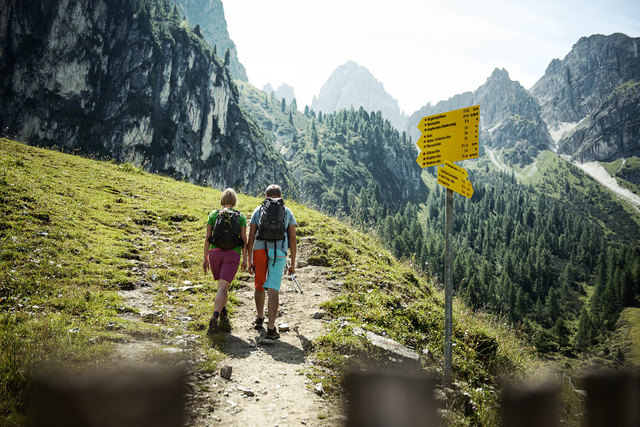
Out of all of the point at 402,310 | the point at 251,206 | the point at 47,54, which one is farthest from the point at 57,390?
the point at 47,54

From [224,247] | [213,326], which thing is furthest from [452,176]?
[213,326]

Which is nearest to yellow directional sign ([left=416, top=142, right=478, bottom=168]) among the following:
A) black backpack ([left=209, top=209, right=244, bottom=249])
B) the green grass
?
black backpack ([left=209, top=209, right=244, bottom=249])

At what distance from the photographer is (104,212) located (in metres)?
12.0

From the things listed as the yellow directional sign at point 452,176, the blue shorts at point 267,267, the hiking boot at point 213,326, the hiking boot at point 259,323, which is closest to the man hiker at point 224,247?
the hiking boot at point 213,326

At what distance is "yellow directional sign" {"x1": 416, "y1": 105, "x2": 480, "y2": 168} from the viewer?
5.12 m

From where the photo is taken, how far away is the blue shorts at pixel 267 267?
6.75 meters

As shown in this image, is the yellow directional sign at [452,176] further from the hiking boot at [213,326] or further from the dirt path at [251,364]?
the hiking boot at [213,326]

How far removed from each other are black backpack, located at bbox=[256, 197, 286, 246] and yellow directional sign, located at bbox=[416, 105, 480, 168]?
9.90 ft

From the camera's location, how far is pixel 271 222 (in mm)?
6762

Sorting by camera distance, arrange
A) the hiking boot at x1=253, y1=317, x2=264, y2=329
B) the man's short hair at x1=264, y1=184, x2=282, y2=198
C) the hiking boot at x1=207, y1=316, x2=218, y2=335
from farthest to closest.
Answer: the man's short hair at x1=264, y1=184, x2=282, y2=198, the hiking boot at x1=253, y1=317, x2=264, y2=329, the hiking boot at x1=207, y1=316, x2=218, y2=335

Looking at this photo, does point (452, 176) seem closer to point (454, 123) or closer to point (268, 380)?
point (454, 123)

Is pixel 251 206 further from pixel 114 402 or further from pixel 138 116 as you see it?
pixel 138 116

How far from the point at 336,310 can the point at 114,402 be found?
474 cm

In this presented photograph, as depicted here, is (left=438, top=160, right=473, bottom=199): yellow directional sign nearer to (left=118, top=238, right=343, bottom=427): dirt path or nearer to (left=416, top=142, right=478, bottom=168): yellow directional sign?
(left=416, top=142, right=478, bottom=168): yellow directional sign
